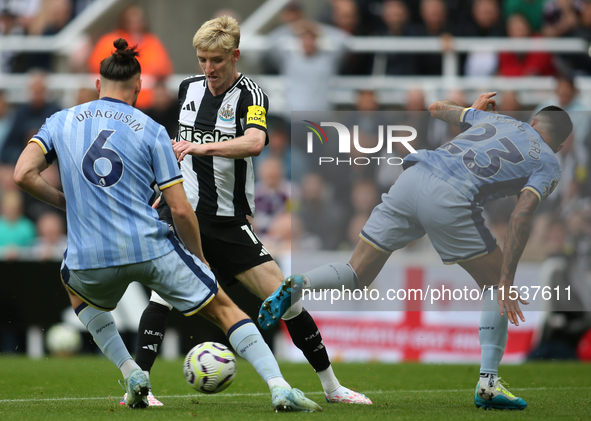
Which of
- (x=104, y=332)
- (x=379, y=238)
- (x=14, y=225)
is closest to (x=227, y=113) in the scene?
(x=379, y=238)

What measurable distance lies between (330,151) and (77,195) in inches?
108

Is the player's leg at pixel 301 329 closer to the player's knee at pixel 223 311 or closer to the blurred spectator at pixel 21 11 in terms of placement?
the player's knee at pixel 223 311

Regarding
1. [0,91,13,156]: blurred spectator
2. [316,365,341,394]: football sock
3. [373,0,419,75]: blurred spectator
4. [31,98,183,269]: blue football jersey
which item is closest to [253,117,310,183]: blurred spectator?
[373,0,419,75]: blurred spectator

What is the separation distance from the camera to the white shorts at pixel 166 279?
471cm

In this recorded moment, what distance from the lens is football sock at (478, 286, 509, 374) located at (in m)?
5.37

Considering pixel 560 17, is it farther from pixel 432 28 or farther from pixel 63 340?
pixel 63 340

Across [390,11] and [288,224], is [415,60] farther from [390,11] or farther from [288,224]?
[288,224]

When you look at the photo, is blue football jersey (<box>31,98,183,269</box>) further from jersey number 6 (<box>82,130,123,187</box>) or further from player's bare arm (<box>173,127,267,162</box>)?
player's bare arm (<box>173,127,267,162</box>)

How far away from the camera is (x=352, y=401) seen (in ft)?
18.4

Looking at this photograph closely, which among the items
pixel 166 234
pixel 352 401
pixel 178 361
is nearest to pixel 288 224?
pixel 178 361

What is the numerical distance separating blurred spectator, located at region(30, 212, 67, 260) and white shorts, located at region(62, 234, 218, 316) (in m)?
5.67

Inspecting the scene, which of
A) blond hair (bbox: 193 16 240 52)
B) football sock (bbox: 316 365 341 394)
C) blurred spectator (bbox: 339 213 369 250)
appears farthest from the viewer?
blurred spectator (bbox: 339 213 369 250)

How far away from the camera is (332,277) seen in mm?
5719

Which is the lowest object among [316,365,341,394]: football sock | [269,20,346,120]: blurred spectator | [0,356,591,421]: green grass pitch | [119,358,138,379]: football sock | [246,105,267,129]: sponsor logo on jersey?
[0,356,591,421]: green grass pitch
